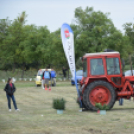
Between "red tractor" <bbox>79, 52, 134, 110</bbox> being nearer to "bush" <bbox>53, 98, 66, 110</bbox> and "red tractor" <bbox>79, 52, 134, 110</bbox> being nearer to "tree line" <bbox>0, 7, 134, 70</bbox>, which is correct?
"bush" <bbox>53, 98, 66, 110</bbox>

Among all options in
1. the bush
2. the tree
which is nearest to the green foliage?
the bush

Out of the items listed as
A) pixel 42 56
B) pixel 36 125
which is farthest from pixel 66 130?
pixel 42 56

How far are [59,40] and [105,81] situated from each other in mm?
39806

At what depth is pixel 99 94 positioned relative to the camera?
578 inches

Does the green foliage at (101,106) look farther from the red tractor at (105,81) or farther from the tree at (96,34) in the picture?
the tree at (96,34)

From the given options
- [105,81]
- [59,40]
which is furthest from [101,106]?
[59,40]

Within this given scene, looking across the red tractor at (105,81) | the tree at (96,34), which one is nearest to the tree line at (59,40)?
the tree at (96,34)

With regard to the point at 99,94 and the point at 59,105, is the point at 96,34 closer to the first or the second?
the point at 99,94

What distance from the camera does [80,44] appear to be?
53656 millimetres

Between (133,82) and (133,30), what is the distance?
171 feet

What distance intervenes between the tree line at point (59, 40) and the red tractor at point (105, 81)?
37735 millimetres

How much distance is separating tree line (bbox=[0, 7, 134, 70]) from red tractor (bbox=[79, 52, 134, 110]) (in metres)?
37.7

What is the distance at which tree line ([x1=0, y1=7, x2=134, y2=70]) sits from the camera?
5341 cm

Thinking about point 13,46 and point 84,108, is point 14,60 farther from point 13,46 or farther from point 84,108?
point 84,108
